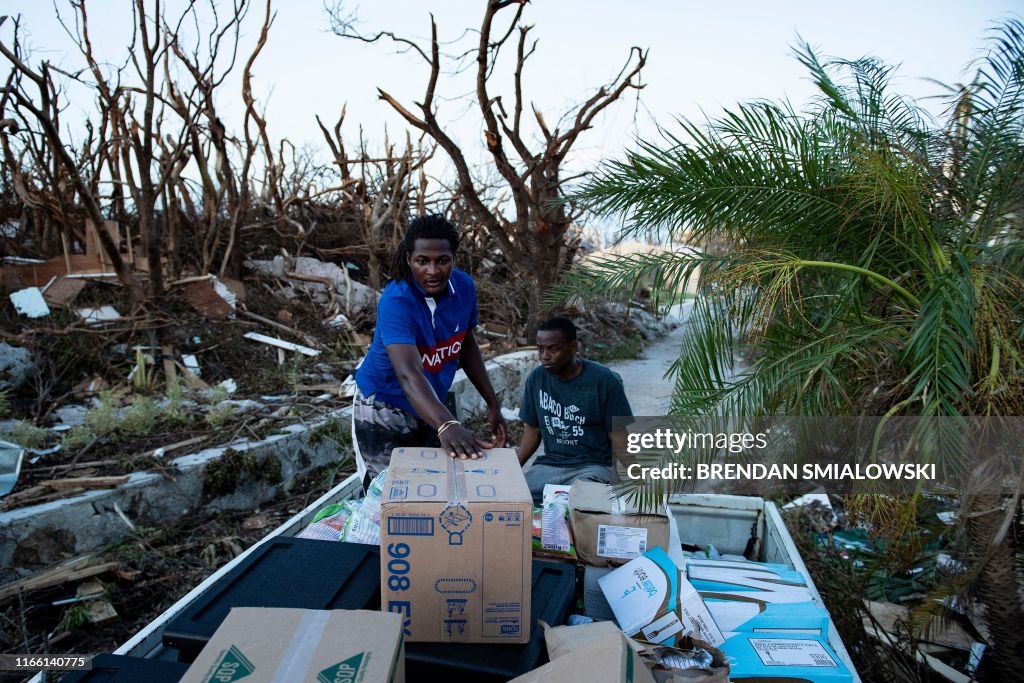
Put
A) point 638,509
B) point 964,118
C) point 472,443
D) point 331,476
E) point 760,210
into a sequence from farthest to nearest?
1. point 331,476
2. point 964,118
3. point 760,210
4. point 638,509
5. point 472,443

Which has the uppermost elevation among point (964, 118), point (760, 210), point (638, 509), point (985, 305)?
point (964, 118)

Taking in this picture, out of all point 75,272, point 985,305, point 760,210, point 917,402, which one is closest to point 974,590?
point 917,402

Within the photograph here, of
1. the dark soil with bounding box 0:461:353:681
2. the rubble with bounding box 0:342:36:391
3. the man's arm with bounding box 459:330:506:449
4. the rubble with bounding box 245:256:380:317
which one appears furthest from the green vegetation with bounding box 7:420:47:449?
the rubble with bounding box 245:256:380:317

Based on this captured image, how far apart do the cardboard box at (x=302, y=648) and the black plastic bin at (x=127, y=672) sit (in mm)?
174

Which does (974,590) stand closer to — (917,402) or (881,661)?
(881,661)

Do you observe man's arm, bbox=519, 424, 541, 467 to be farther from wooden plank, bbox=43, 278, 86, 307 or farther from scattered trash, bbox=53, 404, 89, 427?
wooden plank, bbox=43, 278, 86, 307

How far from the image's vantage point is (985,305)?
2418 mm

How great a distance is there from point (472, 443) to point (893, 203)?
2.13 m

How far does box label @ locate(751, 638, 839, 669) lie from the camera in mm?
1927

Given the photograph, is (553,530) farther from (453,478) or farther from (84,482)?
(84,482)

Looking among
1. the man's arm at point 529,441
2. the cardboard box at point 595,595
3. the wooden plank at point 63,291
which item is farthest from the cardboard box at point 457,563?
the wooden plank at point 63,291

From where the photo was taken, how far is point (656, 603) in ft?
6.53

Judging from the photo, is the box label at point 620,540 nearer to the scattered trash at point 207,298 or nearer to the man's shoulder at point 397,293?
the man's shoulder at point 397,293

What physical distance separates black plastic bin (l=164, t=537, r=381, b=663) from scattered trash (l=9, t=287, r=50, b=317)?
6.10 meters
